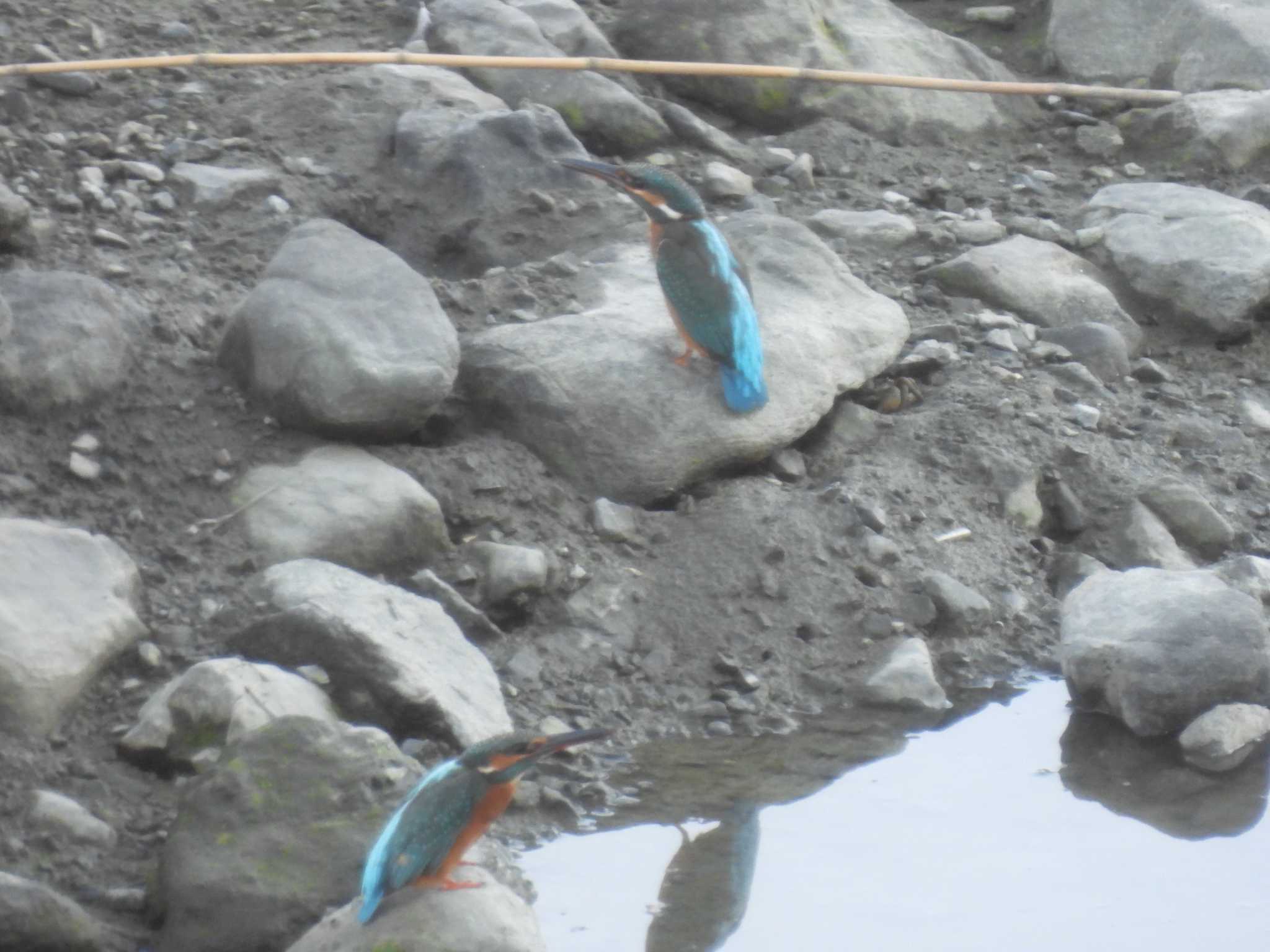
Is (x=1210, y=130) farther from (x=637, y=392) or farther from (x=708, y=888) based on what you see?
(x=708, y=888)

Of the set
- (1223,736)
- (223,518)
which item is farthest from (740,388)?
(1223,736)

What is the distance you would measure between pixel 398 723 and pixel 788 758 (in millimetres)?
997

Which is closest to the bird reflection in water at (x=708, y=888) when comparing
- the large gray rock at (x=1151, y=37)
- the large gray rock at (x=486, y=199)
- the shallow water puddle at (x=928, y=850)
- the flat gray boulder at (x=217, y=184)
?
the shallow water puddle at (x=928, y=850)

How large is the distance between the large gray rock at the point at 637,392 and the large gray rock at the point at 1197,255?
1.63 meters

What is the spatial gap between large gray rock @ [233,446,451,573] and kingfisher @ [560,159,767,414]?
921 mm

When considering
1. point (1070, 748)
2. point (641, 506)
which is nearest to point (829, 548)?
point (641, 506)

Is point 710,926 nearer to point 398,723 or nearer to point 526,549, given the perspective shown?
point 398,723

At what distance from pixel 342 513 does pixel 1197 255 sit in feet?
11.6

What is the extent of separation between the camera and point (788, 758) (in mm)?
4605

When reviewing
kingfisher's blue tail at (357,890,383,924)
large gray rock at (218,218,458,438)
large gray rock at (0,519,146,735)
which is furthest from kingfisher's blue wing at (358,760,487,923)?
large gray rock at (218,218,458,438)

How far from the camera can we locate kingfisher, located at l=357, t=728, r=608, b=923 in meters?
3.31

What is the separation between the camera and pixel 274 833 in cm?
360

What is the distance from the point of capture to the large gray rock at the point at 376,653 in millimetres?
4176

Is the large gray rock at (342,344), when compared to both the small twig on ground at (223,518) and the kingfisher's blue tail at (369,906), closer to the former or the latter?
the small twig on ground at (223,518)
